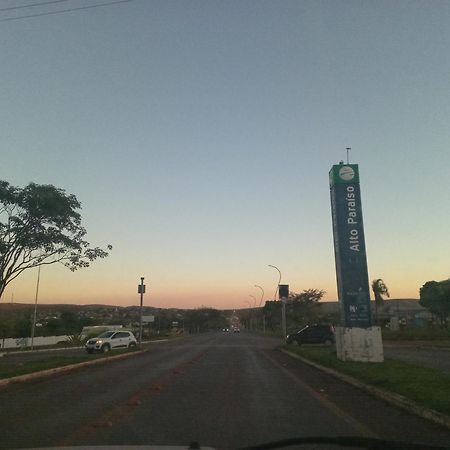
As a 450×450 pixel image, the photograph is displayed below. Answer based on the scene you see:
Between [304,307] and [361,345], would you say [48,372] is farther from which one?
[304,307]

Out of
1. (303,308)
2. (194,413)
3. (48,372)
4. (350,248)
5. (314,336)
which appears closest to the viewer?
(194,413)

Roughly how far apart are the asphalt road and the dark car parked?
2476 cm

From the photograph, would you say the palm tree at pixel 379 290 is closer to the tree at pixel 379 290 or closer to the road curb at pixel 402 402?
the tree at pixel 379 290

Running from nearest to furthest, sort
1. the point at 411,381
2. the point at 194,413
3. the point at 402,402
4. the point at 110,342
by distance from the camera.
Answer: the point at 194,413 < the point at 402,402 < the point at 411,381 < the point at 110,342

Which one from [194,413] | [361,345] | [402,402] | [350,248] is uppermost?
[350,248]

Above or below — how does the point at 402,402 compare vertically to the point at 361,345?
below

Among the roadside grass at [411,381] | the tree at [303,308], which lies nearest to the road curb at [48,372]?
the roadside grass at [411,381]

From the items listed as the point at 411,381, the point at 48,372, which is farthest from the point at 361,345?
the point at 48,372

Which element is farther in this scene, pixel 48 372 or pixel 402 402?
pixel 48 372

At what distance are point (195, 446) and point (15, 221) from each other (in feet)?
62.1

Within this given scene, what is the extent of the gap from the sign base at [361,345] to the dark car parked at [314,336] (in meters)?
19.5

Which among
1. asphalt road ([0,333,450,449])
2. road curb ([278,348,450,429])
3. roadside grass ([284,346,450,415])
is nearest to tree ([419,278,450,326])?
roadside grass ([284,346,450,415])

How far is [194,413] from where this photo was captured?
9305 millimetres

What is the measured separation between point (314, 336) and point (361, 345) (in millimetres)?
20304
